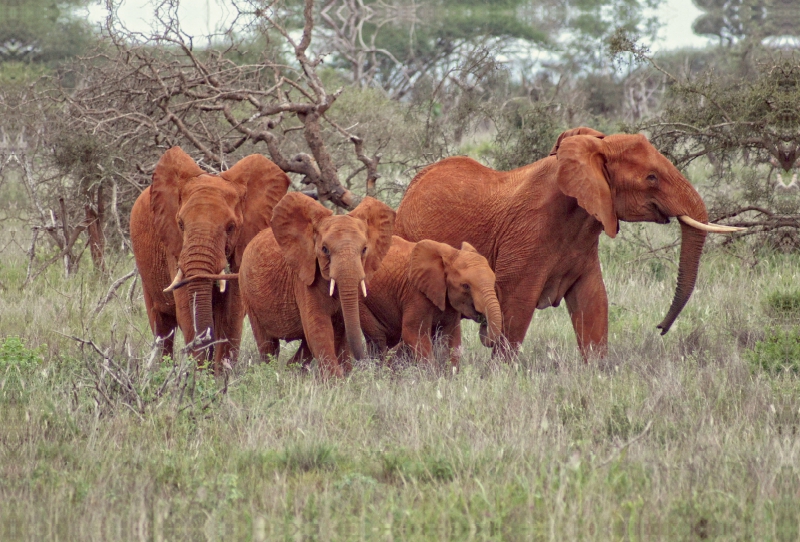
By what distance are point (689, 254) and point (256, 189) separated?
3.10 metres

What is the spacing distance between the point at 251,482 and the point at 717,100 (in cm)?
773

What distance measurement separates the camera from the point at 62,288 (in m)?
11.0

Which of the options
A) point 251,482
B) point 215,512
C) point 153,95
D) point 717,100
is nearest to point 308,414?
point 251,482

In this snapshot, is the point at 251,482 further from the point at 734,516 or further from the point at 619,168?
the point at 619,168

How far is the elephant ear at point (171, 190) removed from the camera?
291 inches

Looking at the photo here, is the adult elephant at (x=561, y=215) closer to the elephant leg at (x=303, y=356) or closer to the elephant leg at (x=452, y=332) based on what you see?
the elephant leg at (x=452, y=332)

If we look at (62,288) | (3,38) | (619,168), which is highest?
(3,38)

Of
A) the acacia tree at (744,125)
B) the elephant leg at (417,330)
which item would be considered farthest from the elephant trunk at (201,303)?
the acacia tree at (744,125)

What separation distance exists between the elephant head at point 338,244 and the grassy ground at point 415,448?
57cm

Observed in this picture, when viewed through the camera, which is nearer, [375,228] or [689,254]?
[689,254]

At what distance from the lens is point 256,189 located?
7.75 meters

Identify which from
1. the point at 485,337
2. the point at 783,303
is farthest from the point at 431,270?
the point at 783,303

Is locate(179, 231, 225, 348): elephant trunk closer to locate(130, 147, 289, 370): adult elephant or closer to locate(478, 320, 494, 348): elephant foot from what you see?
locate(130, 147, 289, 370): adult elephant

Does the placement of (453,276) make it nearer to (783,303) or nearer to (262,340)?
(262,340)
